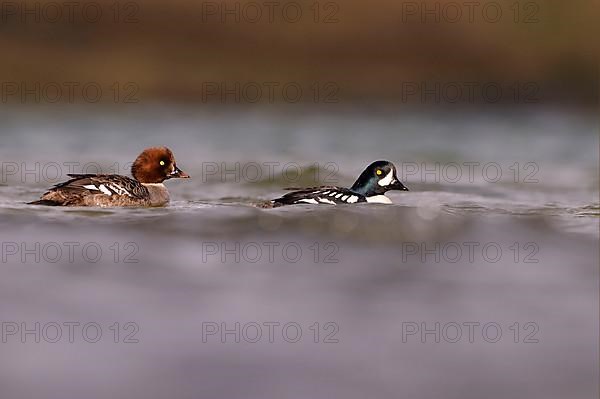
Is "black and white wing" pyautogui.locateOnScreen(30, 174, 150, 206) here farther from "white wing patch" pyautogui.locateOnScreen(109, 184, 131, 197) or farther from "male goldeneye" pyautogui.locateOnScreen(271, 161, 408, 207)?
"male goldeneye" pyautogui.locateOnScreen(271, 161, 408, 207)

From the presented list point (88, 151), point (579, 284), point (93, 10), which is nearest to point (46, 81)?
point (93, 10)

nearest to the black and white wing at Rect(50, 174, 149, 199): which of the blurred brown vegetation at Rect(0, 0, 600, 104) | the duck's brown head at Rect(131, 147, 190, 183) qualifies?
the duck's brown head at Rect(131, 147, 190, 183)

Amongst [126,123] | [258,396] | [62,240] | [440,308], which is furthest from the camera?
[126,123]

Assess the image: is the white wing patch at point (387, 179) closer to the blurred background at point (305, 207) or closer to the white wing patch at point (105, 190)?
the blurred background at point (305, 207)

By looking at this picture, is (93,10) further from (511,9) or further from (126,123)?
(511,9)

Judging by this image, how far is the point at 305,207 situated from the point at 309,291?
327cm

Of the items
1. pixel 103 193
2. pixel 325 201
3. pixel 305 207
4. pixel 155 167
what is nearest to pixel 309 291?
pixel 305 207

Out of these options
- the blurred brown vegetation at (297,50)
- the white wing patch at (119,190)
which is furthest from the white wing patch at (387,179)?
the blurred brown vegetation at (297,50)

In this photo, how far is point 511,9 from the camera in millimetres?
25531

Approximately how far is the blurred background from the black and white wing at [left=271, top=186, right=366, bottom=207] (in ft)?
1.51

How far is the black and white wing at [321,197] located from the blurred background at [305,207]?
0.46 meters

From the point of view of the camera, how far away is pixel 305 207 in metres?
11.2

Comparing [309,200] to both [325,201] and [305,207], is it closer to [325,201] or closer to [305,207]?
[325,201]

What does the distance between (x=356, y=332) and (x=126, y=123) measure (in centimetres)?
1485
